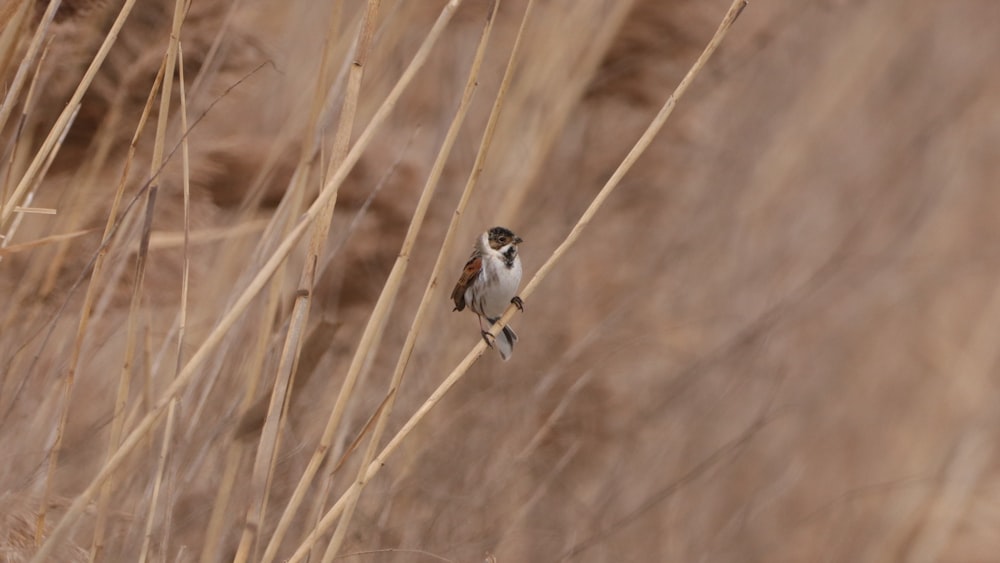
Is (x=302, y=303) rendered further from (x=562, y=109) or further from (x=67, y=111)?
(x=562, y=109)

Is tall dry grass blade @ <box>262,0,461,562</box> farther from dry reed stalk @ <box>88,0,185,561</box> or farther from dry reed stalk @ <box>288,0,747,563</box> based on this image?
dry reed stalk @ <box>88,0,185,561</box>

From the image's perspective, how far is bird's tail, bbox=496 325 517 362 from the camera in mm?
1756

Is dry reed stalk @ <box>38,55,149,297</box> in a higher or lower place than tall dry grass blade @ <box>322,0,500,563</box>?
higher

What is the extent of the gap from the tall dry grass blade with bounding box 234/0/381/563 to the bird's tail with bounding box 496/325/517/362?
2.35 feet

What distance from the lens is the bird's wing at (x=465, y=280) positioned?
1894mm

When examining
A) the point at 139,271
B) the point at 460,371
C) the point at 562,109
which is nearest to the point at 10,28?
the point at 139,271

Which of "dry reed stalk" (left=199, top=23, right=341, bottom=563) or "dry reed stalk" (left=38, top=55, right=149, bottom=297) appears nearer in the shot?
"dry reed stalk" (left=199, top=23, right=341, bottom=563)

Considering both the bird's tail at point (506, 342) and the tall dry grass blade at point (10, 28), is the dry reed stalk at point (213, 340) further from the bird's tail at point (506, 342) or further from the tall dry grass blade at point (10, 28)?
the bird's tail at point (506, 342)

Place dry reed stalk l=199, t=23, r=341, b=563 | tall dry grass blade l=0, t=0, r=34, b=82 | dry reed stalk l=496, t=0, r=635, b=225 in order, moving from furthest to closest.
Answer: dry reed stalk l=496, t=0, r=635, b=225
dry reed stalk l=199, t=23, r=341, b=563
tall dry grass blade l=0, t=0, r=34, b=82

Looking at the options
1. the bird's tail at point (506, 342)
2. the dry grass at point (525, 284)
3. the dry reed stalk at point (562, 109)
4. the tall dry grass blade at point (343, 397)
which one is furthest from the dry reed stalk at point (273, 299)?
the bird's tail at point (506, 342)

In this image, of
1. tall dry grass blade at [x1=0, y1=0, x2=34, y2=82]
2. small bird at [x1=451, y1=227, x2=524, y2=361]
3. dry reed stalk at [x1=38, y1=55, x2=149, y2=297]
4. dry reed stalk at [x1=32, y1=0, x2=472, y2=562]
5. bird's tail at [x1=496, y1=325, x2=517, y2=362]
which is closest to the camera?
dry reed stalk at [x1=32, y1=0, x2=472, y2=562]

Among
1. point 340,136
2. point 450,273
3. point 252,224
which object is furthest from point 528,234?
point 340,136

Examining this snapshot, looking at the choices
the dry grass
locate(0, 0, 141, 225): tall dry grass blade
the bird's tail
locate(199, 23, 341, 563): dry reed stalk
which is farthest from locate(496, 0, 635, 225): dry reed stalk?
locate(0, 0, 141, 225): tall dry grass blade

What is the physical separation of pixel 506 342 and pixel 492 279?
0.44 ft
